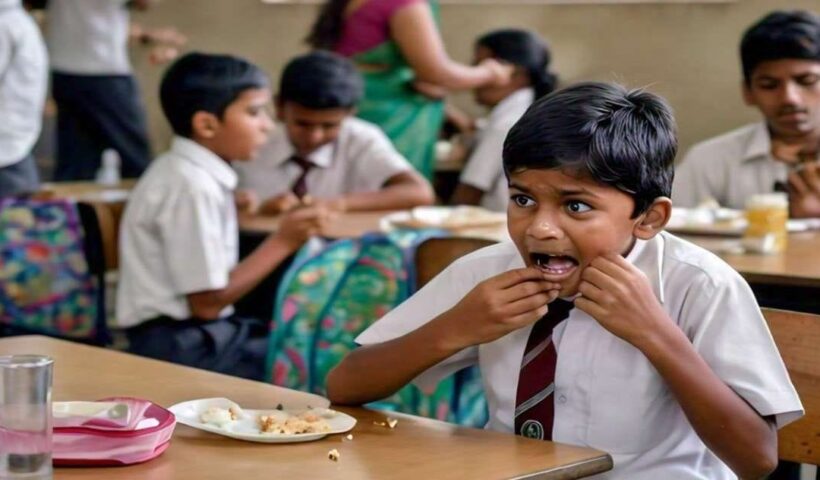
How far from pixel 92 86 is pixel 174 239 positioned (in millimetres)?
2794

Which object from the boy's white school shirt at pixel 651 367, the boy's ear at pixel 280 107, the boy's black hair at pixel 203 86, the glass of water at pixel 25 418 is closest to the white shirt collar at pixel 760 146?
the boy's black hair at pixel 203 86

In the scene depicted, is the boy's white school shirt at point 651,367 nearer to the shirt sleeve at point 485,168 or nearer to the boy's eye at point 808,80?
the boy's eye at point 808,80

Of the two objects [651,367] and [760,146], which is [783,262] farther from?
[651,367]

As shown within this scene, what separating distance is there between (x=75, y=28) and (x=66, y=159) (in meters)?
0.53

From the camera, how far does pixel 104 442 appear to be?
5.08ft

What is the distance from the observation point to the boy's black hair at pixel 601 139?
71.6 inches

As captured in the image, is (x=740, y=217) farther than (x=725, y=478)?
Yes

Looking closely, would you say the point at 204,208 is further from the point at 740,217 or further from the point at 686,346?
the point at 686,346

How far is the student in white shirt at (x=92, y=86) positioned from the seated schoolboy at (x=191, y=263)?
2538mm

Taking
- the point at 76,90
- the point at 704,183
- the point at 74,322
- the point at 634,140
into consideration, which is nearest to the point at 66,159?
the point at 76,90

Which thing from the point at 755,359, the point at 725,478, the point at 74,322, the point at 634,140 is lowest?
the point at 74,322

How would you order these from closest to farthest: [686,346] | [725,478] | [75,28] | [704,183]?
1. [686,346]
2. [725,478]
3. [704,183]
4. [75,28]

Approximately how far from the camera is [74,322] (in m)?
3.76

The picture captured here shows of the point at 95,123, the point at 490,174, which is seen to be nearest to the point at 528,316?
the point at 490,174
